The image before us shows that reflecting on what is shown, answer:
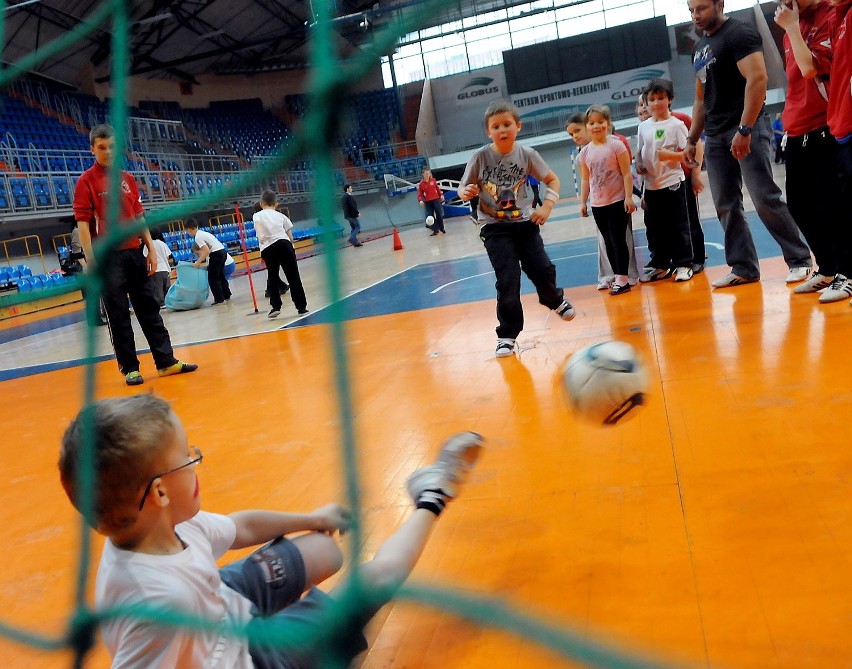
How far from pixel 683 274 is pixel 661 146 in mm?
914

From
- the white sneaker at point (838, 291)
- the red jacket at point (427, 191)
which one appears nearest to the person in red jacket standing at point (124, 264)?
Result: the white sneaker at point (838, 291)

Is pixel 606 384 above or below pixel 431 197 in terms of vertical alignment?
below

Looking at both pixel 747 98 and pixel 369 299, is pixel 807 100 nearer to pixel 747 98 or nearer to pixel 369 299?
pixel 747 98

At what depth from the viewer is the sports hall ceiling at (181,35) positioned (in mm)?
18953

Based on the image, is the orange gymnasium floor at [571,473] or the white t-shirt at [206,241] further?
the white t-shirt at [206,241]

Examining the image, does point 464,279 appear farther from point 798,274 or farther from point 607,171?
point 798,274

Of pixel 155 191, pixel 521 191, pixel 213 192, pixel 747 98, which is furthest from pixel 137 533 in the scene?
pixel 155 191

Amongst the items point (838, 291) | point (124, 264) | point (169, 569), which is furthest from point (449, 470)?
point (124, 264)

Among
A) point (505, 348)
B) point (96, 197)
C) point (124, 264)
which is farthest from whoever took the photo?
point (124, 264)

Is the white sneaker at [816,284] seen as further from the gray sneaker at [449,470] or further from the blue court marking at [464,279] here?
the gray sneaker at [449,470]

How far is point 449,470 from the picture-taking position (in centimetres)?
166

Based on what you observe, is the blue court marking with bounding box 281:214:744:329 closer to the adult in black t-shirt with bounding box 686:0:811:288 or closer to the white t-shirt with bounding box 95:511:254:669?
the adult in black t-shirt with bounding box 686:0:811:288

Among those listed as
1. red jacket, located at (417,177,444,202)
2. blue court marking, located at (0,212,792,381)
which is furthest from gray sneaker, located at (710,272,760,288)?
red jacket, located at (417,177,444,202)

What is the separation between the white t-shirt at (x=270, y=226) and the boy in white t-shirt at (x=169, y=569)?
19.2ft
